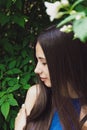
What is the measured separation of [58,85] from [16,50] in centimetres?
104

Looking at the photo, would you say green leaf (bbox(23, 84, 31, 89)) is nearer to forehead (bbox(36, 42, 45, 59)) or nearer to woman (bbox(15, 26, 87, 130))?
woman (bbox(15, 26, 87, 130))

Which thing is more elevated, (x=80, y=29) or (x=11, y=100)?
(x=80, y=29)

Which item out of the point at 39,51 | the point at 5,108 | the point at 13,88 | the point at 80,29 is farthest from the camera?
the point at 13,88

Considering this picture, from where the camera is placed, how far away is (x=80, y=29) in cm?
74

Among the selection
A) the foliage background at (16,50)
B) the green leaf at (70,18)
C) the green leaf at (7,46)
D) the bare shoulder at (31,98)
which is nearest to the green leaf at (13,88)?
the foliage background at (16,50)

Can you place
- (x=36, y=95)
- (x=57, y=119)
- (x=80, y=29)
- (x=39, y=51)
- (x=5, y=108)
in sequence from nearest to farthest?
1. (x=80, y=29)
2. (x=39, y=51)
3. (x=57, y=119)
4. (x=36, y=95)
5. (x=5, y=108)

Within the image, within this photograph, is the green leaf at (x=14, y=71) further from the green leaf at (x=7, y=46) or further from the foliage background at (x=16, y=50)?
the green leaf at (x=7, y=46)

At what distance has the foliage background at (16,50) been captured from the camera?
2.60 metres

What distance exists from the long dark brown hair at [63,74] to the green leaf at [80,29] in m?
0.94

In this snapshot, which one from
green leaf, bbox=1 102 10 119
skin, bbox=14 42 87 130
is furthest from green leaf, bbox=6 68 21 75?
skin, bbox=14 42 87 130

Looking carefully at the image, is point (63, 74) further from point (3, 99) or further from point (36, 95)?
point (3, 99)

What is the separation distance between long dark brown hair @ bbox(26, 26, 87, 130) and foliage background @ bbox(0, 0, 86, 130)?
0.47 m

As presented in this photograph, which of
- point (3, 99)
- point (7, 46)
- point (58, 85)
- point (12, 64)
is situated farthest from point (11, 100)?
point (58, 85)

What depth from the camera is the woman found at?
1757mm
